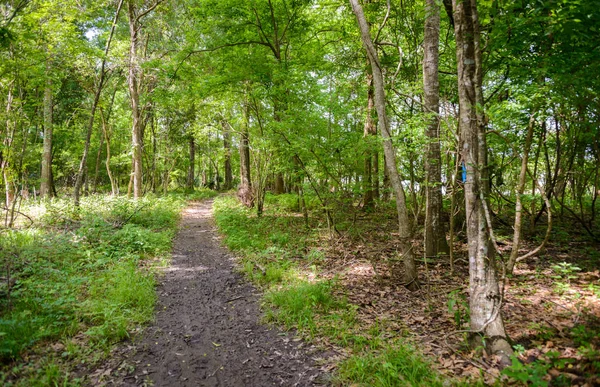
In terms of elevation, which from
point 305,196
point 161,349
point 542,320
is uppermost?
point 305,196

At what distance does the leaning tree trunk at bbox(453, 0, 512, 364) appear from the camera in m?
3.04

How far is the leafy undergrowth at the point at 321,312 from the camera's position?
305cm

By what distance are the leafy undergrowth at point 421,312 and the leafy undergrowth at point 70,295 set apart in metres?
2.17

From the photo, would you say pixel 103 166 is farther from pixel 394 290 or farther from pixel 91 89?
pixel 394 290

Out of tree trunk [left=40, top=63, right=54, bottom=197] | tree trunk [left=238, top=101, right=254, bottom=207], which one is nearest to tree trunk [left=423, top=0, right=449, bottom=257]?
tree trunk [left=238, top=101, right=254, bottom=207]

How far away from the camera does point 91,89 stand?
12641mm

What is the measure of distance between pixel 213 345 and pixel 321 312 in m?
1.60

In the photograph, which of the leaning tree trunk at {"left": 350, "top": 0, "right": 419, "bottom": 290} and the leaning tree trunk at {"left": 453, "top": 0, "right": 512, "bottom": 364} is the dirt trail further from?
the leaning tree trunk at {"left": 350, "top": 0, "right": 419, "bottom": 290}

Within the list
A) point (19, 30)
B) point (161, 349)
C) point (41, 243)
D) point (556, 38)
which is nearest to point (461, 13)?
point (556, 38)

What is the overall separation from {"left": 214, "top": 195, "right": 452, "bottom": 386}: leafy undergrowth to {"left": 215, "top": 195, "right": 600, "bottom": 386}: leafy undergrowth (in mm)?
14

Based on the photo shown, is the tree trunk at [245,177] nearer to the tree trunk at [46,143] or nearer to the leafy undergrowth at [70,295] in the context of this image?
the leafy undergrowth at [70,295]

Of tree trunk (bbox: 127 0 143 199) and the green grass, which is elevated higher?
tree trunk (bbox: 127 0 143 199)

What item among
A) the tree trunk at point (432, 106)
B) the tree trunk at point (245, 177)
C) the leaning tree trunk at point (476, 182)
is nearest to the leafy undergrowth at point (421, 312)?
the leaning tree trunk at point (476, 182)

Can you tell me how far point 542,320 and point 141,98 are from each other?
17.9 metres
